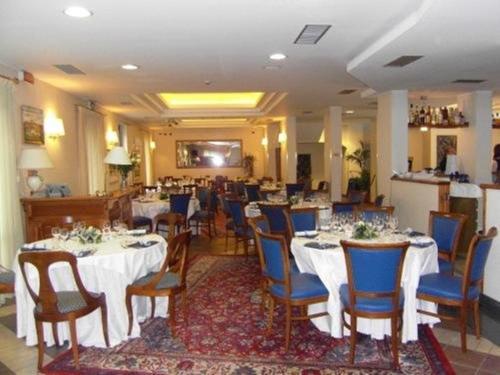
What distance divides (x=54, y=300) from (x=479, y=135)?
7.30m

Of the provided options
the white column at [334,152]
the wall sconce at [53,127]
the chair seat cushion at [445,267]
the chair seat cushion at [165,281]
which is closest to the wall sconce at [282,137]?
the white column at [334,152]

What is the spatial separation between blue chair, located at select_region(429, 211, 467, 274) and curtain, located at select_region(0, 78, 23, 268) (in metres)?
4.68

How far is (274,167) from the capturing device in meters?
14.4

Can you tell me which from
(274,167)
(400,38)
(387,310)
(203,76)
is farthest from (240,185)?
(387,310)

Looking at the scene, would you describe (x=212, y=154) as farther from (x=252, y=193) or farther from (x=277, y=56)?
(x=277, y=56)

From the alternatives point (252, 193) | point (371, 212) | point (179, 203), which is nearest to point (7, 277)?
point (371, 212)

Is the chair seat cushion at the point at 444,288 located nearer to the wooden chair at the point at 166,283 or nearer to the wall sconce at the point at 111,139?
the wooden chair at the point at 166,283

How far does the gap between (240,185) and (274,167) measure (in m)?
2.86

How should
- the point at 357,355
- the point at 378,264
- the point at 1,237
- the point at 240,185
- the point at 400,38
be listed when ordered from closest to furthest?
the point at 378,264, the point at 357,355, the point at 400,38, the point at 1,237, the point at 240,185

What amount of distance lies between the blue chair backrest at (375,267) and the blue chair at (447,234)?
131 centimetres

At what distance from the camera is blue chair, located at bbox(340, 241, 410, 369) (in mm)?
3100

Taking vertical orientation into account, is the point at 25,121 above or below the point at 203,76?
below

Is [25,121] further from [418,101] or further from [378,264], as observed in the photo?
[418,101]

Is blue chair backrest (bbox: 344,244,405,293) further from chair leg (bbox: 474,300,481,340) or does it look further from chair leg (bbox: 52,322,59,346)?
chair leg (bbox: 52,322,59,346)
